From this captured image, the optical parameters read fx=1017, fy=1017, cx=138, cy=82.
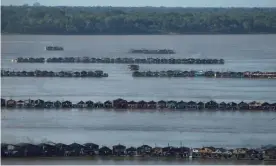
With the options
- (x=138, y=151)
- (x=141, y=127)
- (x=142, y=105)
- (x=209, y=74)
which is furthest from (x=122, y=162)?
(x=209, y=74)

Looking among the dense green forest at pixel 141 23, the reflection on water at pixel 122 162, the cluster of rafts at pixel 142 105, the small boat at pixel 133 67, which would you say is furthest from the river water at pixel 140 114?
the dense green forest at pixel 141 23

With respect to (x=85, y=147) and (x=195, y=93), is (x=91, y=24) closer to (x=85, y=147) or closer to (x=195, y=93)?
(x=195, y=93)

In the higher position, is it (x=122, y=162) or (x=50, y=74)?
(x=50, y=74)

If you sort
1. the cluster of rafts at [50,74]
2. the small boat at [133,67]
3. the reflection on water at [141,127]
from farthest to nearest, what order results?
the small boat at [133,67] < the cluster of rafts at [50,74] < the reflection on water at [141,127]

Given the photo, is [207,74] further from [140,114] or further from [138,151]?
[138,151]

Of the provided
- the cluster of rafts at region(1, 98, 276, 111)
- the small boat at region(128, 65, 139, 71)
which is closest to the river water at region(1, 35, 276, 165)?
the small boat at region(128, 65, 139, 71)

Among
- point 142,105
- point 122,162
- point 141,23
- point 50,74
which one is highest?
point 141,23

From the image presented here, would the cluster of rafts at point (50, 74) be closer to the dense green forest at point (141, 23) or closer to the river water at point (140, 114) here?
the river water at point (140, 114)

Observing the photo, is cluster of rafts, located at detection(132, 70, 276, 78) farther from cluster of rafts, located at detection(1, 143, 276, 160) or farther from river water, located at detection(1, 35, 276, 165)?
cluster of rafts, located at detection(1, 143, 276, 160)
